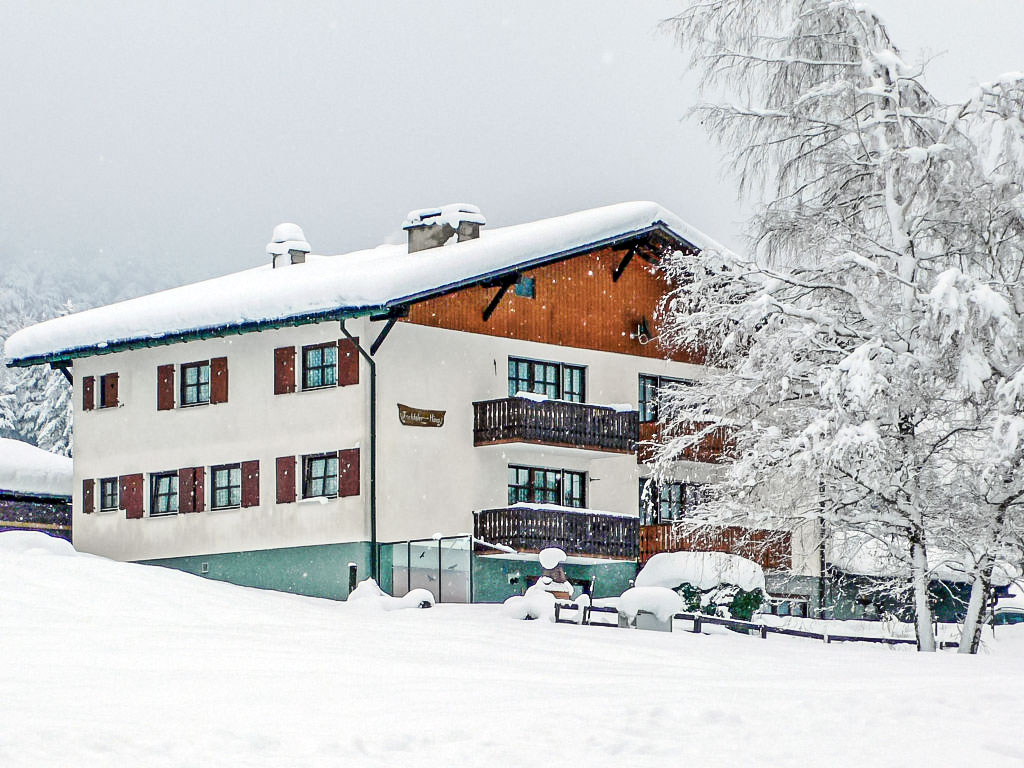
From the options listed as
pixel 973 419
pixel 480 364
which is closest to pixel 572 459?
pixel 480 364

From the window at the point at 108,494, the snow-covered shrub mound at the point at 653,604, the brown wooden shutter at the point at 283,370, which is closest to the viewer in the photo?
the snow-covered shrub mound at the point at 653,604

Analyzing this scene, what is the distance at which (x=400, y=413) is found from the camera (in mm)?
32031

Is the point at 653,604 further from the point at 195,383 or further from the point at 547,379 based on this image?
the point at 195,383

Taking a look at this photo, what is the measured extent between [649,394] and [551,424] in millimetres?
4506

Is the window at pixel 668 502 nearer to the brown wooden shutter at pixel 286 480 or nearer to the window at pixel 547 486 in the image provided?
the window at pixel 547 486


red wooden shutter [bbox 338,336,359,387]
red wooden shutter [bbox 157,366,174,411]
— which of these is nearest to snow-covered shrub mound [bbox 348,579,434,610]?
red wooden shutter [bbox 338,336,359,387]

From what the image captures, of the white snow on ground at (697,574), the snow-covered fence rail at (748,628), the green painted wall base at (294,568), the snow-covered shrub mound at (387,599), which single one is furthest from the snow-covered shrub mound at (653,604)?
the green painted wall base at (294,568)

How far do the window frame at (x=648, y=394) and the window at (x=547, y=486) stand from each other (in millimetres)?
2375

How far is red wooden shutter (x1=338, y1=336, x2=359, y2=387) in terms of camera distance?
105 ft

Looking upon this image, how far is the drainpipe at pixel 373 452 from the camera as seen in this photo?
31359 millimetres

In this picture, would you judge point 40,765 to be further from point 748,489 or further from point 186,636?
point 748,489

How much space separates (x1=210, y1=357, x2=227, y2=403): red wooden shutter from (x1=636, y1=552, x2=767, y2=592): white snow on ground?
965 cm

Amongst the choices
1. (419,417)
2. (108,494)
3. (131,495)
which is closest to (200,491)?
(131,495)

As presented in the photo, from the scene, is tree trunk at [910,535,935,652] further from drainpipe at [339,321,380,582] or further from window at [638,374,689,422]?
window at [638,374,689,422]
